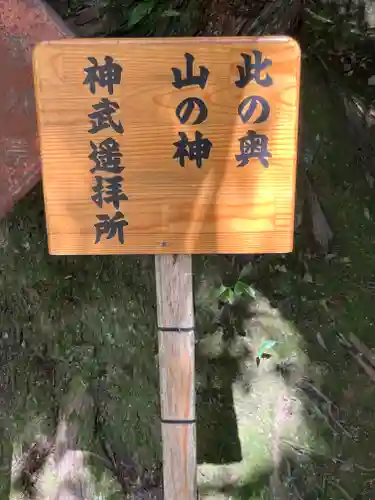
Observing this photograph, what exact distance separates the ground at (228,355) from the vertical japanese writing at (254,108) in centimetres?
79

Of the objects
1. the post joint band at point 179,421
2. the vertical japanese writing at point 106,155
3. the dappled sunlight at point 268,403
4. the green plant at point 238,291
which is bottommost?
the dappled sunlight at point 268,403

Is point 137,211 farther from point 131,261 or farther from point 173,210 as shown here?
point 131,261

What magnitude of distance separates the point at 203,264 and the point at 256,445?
852mm

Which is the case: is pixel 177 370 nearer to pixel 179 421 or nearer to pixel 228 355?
pixel 179 421

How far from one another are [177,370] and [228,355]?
723 mm

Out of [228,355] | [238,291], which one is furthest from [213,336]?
[238,291]

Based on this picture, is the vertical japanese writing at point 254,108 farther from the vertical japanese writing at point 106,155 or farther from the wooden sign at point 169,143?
the vertical japanese writing at point 106,155

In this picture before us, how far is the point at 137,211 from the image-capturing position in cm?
Result: 177

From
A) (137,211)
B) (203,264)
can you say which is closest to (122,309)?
(203,264)

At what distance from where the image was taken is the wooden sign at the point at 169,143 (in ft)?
5.34

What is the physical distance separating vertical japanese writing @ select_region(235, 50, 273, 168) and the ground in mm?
795

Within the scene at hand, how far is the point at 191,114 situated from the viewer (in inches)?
65.7

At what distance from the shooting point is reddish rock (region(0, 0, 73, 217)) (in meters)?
2.00

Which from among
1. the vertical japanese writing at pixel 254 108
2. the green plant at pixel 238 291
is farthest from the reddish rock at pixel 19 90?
the green plant at pixel 238 291
